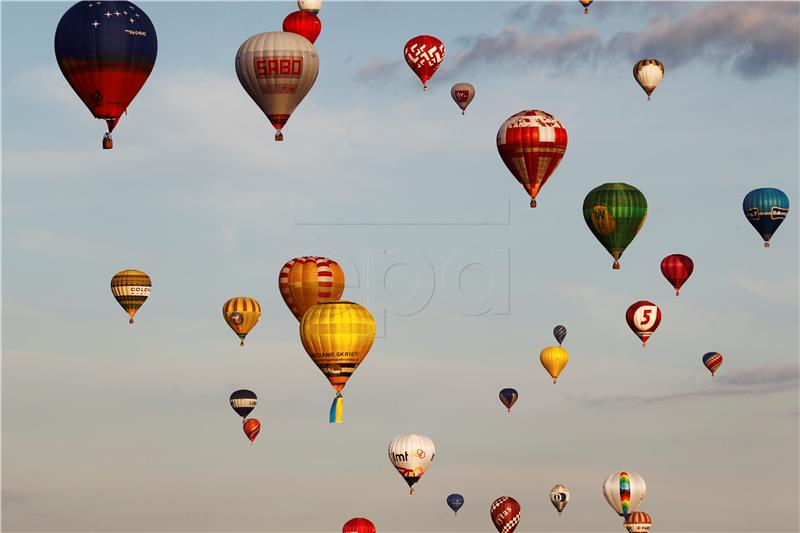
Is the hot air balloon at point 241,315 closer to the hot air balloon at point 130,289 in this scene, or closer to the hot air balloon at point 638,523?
the hot air balloon at point 130,289

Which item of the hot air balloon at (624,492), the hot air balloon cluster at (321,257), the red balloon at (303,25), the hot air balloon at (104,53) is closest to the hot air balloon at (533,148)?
the hot air balloon cluster at (321,257)

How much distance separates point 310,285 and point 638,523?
26.4 metres

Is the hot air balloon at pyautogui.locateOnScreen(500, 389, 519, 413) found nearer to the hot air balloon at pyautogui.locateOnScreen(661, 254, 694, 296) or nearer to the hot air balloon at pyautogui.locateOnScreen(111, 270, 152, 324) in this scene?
the hot air balloon at pyautogui.locateOnScreen(661, 254, 694, 296)

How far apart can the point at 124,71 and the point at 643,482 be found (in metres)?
40.1

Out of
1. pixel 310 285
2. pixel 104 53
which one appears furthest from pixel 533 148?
pixel 104 53

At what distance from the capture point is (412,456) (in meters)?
84.8

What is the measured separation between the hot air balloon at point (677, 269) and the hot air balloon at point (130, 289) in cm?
2680

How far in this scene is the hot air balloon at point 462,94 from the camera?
9288cm

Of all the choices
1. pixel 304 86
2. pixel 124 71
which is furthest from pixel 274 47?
pixel 124 71

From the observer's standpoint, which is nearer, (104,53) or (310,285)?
(104,53)

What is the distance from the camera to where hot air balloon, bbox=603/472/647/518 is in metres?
93.5

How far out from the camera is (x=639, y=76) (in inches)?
3521

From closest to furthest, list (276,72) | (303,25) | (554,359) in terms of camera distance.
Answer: (276,72) → (303,25) → (554,359)

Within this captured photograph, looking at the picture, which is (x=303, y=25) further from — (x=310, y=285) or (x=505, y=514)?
(x=505, y=514)
